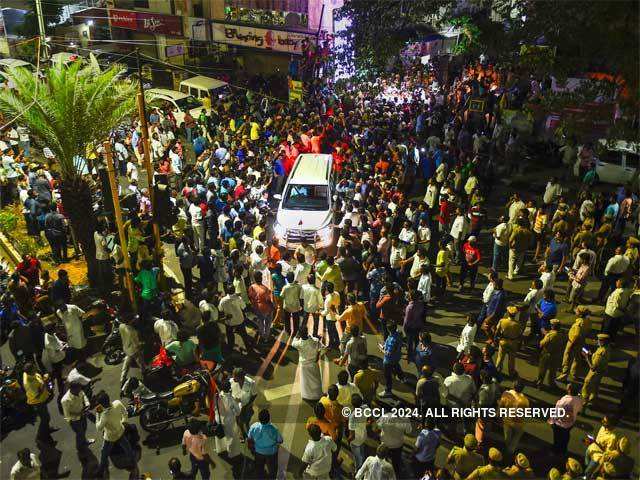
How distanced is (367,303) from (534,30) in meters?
6.78

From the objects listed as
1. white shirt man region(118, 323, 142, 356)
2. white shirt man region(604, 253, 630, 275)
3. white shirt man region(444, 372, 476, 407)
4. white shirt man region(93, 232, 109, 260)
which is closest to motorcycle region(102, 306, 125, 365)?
white shirt man region(118, 323, 142, 356)

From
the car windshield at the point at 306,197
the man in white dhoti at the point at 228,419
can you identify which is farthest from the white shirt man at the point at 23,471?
the car windshield at the point at 306,197

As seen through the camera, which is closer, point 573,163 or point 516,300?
point 516,300

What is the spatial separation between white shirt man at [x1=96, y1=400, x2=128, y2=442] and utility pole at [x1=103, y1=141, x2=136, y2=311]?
3918 millimetres

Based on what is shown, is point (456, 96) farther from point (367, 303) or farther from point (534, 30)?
point (367, 303)

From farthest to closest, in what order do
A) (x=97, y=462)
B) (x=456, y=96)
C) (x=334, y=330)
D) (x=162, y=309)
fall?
(x=456, y=96)
(x=162, y=309)
(x=334, y=330)
(x=97, y=462)

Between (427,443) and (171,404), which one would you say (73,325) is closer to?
(171,404)

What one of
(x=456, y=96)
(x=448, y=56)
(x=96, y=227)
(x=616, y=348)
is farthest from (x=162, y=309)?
(x=448, y=56)

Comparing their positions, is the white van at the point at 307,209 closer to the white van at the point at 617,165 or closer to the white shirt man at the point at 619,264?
the white shirt man at the point at 619,264

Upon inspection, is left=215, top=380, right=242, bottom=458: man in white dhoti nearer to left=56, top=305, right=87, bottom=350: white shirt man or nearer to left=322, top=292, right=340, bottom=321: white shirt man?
left=322, top=292, right=340, bottom=321: white shirt man

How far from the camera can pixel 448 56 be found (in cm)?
2297

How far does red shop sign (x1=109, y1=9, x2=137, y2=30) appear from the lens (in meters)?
31.5

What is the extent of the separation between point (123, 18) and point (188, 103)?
11.2 m

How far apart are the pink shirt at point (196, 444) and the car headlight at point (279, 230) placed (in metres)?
6.75
